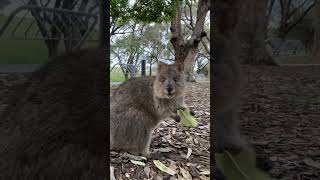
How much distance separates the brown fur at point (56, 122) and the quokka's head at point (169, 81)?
0.75 metres

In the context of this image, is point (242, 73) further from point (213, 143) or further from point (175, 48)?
point (175, 48)

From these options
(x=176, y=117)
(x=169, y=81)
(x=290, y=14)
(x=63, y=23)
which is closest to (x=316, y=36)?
(x=290, y=14)

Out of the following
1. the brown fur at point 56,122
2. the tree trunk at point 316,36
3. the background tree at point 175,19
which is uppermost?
the background tree at point 175,19

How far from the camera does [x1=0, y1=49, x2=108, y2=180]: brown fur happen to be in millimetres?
476

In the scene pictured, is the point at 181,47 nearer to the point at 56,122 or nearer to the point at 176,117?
the point at 176,117

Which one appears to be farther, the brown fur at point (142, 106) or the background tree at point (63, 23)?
the brown fur at point (142, 106)

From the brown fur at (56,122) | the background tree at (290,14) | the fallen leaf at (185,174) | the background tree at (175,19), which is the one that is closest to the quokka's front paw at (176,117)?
the background tree at (175,19)

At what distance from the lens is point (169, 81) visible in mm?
1254

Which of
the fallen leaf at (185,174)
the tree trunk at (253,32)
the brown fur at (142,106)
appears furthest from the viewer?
the brown fur at (142,106)

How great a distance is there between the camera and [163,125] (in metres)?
1.46

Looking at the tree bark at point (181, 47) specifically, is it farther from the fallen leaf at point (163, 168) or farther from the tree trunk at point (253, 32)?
the tree trunk at point (253, 32)

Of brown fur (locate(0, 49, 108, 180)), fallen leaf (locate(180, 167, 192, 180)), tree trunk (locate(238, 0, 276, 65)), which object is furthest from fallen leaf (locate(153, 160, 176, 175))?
tree trunk (locate(238, 0, 276, 65))

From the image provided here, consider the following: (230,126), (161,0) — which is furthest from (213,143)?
(161,0)

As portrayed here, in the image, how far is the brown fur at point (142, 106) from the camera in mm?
1264
